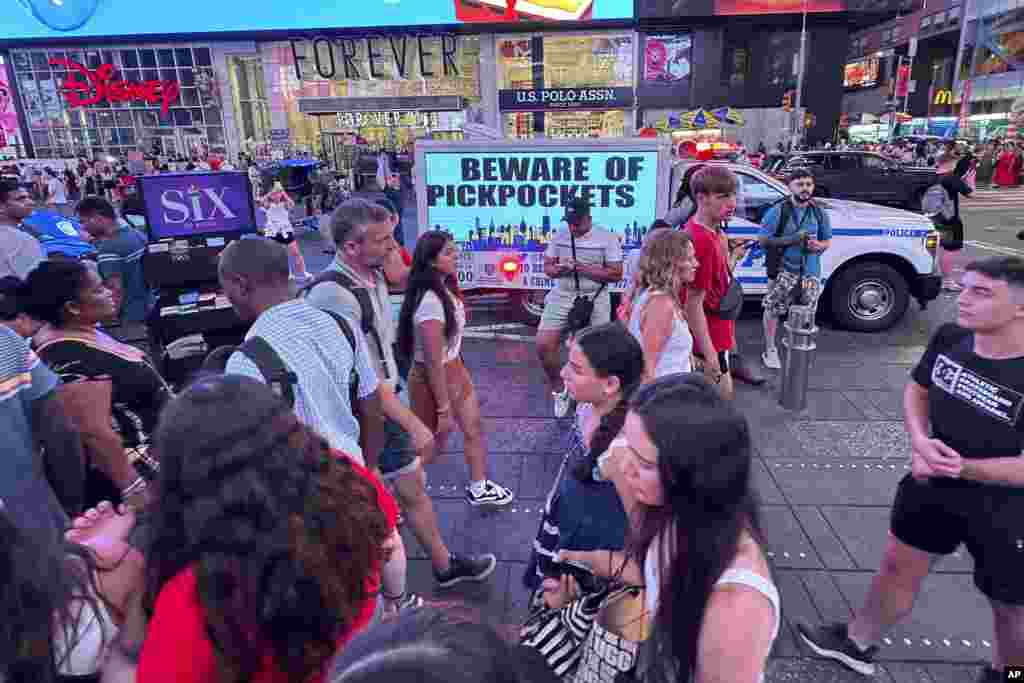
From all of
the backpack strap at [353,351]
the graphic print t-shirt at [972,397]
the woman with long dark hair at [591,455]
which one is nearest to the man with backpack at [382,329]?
the backpack strap at [353,351]

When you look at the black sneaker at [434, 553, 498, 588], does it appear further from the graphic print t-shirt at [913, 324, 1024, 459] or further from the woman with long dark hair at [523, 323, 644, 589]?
the graphic print t-shirt at [913, 324, 1024, 459]

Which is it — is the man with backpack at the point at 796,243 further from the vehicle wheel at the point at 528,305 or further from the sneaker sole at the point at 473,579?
the sneaker sole at the point at 473,579

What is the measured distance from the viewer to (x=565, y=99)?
29.9m

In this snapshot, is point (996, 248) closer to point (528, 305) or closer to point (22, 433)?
point (528, 305)

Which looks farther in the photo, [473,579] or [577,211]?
[577,211]

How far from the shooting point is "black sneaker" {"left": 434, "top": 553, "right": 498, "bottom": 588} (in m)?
3.37

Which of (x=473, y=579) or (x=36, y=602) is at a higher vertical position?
(x=36, y=602)

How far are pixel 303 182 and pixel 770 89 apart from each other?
23.0 m

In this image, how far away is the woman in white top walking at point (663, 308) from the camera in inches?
128

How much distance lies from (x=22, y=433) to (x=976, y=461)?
11.4 feet

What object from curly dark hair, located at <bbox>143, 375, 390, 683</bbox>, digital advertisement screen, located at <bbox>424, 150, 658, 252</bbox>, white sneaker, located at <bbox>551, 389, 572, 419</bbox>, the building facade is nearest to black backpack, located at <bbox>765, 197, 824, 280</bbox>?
digital advertisement screen, located at <bbox>424, 150, 658, 252</bbox>

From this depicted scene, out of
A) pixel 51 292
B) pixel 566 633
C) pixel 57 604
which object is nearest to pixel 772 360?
Answer: pixel 566 633

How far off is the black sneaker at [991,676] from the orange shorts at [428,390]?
281 cm

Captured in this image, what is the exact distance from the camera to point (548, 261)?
5316mm
